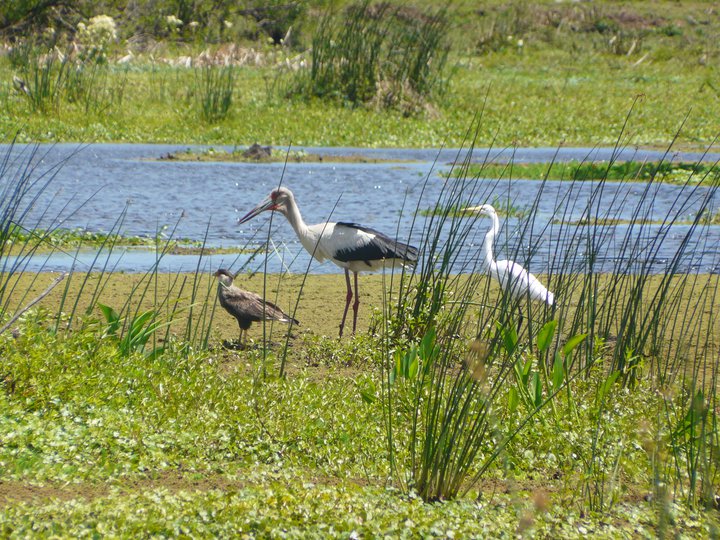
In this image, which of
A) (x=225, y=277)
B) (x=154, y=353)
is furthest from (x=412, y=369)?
(x=225, y=277)

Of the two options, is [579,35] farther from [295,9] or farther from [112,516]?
[112,516]

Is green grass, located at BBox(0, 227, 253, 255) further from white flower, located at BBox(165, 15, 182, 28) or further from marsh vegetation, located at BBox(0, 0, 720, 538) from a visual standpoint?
white flower, located at BBox(165, 15, 182, 28)

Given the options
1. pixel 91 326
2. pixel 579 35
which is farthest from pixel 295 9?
pixel 91 326

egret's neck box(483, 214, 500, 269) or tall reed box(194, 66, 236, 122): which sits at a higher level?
egret's neck box(483, 214, 500, 269)

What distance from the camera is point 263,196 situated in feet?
39.8

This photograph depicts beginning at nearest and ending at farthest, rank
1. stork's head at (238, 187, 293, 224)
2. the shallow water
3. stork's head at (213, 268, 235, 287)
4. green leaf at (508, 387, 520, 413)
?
1. green leaf at (508, 387, 520, 413)
2. stork's head at (213, 268, 235, 287)
3. stork's head at (238, 187, 293, 224)
4. the shallow water

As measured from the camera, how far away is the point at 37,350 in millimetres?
4754

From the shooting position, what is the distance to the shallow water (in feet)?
29.9

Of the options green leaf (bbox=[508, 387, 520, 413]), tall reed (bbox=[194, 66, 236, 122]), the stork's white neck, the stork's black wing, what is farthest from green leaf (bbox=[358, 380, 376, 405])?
tall reed (bbox=[194, 66, 236, 122])

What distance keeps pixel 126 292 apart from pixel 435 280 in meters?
2.35

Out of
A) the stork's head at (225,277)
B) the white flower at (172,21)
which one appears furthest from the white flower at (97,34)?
the stork's head at (225,277)

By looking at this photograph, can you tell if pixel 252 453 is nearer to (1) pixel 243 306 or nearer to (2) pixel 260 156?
(1) pixel 243 306

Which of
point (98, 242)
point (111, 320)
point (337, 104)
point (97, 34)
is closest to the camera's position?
point (111, 320)

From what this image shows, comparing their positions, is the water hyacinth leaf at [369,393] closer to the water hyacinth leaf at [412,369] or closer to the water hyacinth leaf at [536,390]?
the water hyacinth leaf at [412,369]
